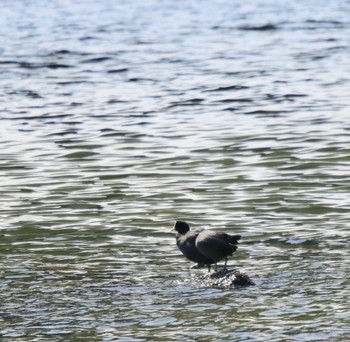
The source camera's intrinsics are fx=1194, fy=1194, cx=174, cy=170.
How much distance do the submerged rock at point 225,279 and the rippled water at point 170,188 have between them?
0.15 metres

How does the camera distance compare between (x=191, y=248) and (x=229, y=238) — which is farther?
(x=191, y=248)

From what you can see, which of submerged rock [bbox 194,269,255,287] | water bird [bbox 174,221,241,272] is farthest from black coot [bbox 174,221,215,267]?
submerged rock [bbox 194,269,255,287]

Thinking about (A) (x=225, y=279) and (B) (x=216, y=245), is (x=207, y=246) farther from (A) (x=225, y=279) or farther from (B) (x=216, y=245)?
(A) (x=225, y=279)

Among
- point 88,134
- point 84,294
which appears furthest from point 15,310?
point 88,134

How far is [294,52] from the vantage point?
44.1 m

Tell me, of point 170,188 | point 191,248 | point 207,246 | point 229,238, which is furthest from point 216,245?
point 170,188

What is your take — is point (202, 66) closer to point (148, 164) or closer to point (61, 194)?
point (148, 164)

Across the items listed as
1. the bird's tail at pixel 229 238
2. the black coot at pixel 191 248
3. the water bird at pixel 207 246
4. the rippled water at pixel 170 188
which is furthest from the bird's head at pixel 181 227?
the bird's tail at pixel 229 238

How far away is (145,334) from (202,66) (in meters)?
28.6

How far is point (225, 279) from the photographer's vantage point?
1459cm

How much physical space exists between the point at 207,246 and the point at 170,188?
21.7 feet

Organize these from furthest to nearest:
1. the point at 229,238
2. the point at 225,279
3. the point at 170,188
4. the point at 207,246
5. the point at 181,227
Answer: the point at 170,188 → the point at 181,227 → the point at 229,238 → the point at 207,246 → the point at 225,279

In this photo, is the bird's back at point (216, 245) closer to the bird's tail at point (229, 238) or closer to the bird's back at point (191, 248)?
the bird's tail at point (229, 238)

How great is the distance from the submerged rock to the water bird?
0.20 m
